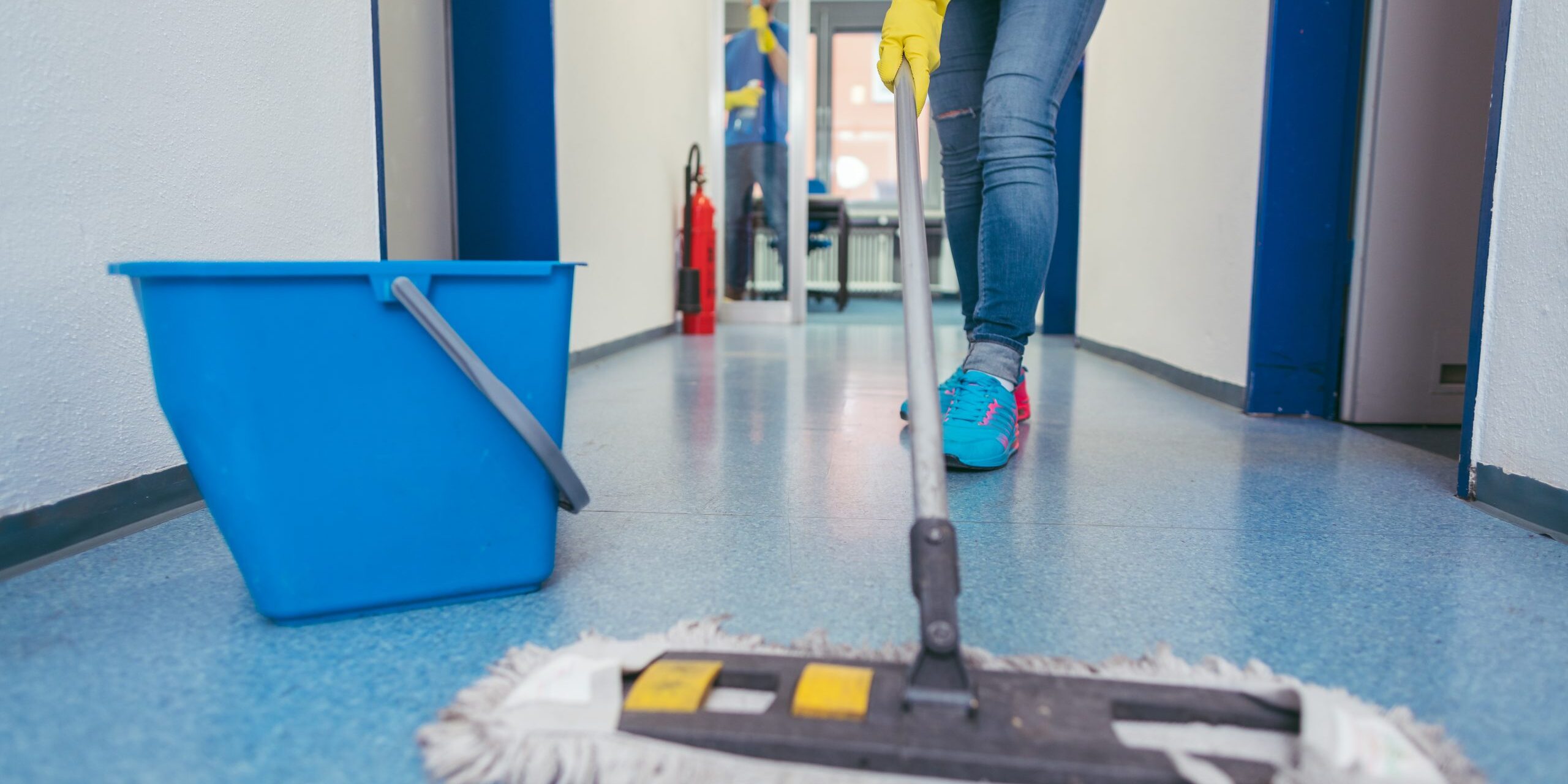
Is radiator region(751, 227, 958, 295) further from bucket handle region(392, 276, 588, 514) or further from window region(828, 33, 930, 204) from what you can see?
bucket handle region(392, 276, 588, 514)

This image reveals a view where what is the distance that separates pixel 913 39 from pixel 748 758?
763 millimetres

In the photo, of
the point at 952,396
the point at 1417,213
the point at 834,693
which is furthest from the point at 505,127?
the point at 834,693

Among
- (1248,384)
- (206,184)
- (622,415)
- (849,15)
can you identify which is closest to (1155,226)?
Answer: (1248,384)

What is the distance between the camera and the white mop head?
16.7 inches

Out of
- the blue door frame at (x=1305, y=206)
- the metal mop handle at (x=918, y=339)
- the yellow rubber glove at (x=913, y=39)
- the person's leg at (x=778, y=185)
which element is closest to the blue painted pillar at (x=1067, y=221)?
the person's leg at (x=778, y=185)

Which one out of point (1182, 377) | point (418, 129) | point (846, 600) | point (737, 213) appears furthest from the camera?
point (737, 213)

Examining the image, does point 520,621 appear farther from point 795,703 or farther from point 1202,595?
point 1202,595

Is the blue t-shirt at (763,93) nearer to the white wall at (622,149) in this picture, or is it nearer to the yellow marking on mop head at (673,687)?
the white wall at (622,149)

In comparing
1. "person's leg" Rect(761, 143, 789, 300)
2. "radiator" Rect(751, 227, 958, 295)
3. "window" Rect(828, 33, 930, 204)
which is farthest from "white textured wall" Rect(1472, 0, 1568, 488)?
"window" Rect(828, 33, 930, 204)

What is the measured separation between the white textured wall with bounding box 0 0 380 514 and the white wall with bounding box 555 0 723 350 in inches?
45.3

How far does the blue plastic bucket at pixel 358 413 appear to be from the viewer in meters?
0.57

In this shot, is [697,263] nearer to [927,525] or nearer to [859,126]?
[927,525]

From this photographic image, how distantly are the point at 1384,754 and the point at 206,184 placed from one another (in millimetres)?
1034

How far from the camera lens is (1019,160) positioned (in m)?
1.18
